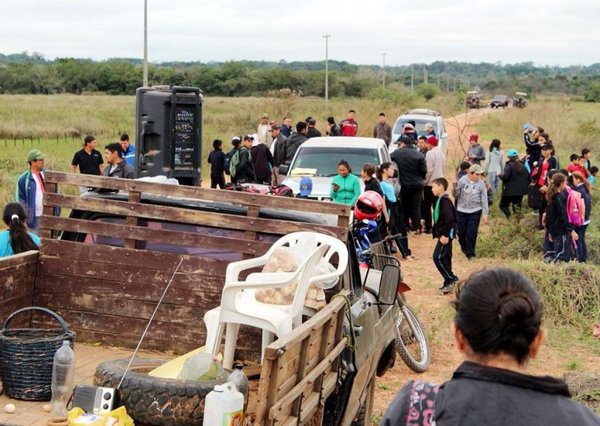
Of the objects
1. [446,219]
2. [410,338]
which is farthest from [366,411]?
[446,219]

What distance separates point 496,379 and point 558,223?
11.1m

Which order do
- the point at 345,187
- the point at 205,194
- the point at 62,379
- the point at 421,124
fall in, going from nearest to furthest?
the point at 62,379
the point at 205,194
the point at 345,187
the point at 421,124

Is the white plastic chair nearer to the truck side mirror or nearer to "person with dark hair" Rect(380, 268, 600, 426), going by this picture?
the truck side mirror

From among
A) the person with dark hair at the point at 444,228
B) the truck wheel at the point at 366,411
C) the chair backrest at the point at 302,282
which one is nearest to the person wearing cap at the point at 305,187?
the person with dark hair at the point at 444,228

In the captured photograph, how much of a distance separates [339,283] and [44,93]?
306ft

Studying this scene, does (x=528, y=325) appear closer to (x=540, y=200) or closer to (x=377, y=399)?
(x=377, y=399)

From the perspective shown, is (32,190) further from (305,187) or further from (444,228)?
(444,228)

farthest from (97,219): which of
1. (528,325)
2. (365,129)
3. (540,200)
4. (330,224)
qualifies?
(365,129)

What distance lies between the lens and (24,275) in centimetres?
617

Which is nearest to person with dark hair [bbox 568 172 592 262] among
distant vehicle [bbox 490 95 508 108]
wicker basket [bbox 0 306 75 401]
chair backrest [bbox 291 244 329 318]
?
chair backrest [bbox 291 244 329 318]

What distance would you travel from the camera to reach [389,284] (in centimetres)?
625

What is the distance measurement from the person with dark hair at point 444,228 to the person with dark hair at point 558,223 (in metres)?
1.41

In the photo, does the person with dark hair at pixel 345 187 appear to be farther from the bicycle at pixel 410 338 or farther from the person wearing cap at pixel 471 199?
the bicycle at pixel 410 338

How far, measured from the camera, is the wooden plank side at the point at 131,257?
19.7ft
